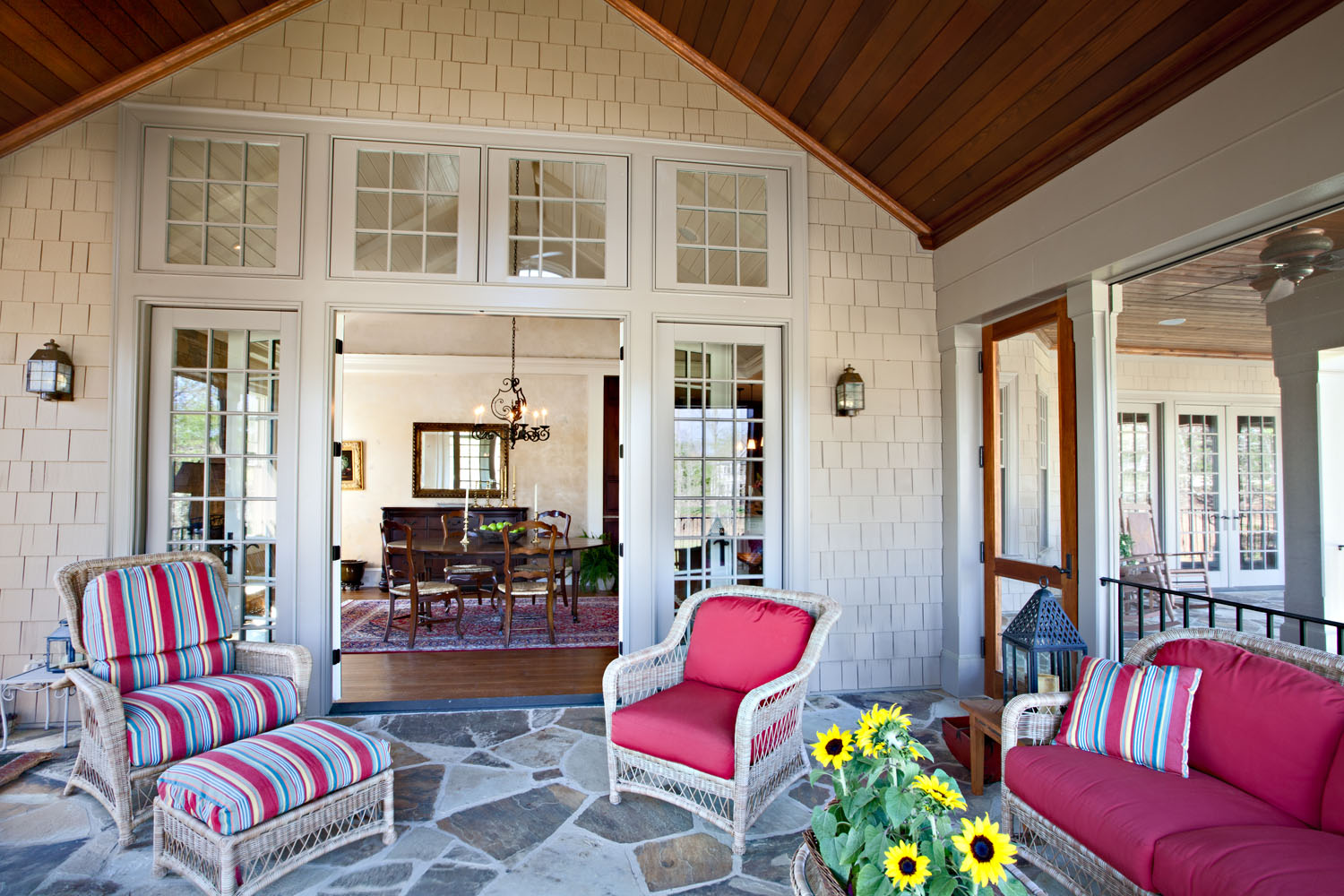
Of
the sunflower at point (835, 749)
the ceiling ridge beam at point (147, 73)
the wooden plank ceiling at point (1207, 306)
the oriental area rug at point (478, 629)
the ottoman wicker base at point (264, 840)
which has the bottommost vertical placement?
the oriental area rug at point (478, 629)

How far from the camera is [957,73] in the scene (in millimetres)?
3525

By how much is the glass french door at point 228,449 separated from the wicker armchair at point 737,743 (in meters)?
2.32

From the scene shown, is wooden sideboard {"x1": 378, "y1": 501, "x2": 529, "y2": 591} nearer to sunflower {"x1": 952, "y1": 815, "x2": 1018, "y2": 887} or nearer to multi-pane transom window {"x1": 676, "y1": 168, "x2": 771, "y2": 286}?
multi-pane transom window {"x1": 676, "y1": 168, "x2": 771, "y2": 286}

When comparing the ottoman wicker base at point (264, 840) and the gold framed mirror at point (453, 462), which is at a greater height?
the gold framed mirror at point (453, 462)

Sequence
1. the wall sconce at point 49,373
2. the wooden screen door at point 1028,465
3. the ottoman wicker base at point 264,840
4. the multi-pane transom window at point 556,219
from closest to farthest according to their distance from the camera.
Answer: the ottoman wicker base at point 264,840
the wooden screen door at point 1028,465
the wall sconce at point 49,373
the multi-pane transom window at point 556,219

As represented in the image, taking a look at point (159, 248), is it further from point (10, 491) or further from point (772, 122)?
point (772, 122)

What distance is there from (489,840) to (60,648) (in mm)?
2978

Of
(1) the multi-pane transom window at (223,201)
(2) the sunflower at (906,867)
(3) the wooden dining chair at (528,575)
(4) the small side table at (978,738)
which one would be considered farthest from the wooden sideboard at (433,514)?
(2) the sunflower at (906,867)

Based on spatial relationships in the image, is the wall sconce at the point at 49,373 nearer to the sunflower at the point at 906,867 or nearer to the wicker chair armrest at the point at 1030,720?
the sunflower at the point at 906,867

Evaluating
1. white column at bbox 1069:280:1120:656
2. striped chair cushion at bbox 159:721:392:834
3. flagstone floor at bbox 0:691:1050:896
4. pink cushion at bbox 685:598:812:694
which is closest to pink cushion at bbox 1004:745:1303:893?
flagstone floor at bbox 0:691:1050:896

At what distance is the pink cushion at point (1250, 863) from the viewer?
5.45 ft

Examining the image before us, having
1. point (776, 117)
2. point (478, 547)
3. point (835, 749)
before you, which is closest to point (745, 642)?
point (835, 749)

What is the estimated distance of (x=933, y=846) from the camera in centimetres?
153

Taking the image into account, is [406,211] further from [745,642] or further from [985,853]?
[985,853]
